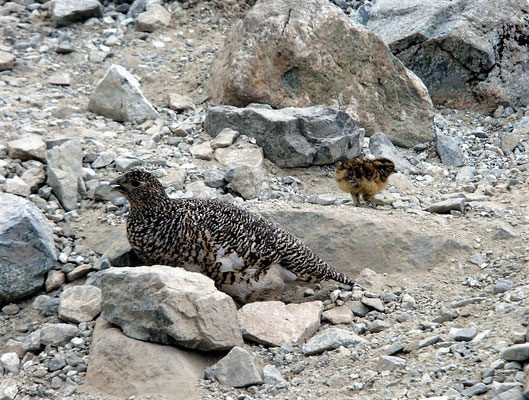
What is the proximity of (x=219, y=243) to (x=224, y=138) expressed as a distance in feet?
9.48

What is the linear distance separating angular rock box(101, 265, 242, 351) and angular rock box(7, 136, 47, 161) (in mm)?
3296

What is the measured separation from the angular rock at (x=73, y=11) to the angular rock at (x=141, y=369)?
8.22 metres

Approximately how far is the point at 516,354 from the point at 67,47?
376 inches

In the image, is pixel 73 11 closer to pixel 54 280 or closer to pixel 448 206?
pixel 54 280

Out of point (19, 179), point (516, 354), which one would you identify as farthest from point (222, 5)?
point (516, 354)

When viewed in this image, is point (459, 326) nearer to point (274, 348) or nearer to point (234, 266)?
point (274, 348)

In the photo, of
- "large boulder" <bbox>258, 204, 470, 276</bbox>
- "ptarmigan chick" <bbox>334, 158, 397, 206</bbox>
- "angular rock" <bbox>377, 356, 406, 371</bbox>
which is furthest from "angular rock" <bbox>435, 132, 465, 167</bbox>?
"angular rock" <bbox>377, 356, 406, 371</bbox>

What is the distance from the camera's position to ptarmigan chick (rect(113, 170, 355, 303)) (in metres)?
7.30

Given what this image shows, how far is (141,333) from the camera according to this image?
623cm

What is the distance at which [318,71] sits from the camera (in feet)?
36.1

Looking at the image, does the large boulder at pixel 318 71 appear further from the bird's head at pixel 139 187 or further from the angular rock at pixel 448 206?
the bird's head at pixel 139 187

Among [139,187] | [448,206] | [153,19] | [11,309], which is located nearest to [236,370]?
[139,187]

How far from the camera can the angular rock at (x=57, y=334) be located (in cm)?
675

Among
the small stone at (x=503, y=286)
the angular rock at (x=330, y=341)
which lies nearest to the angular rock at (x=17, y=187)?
the angular rock at (x=330, y=341)
